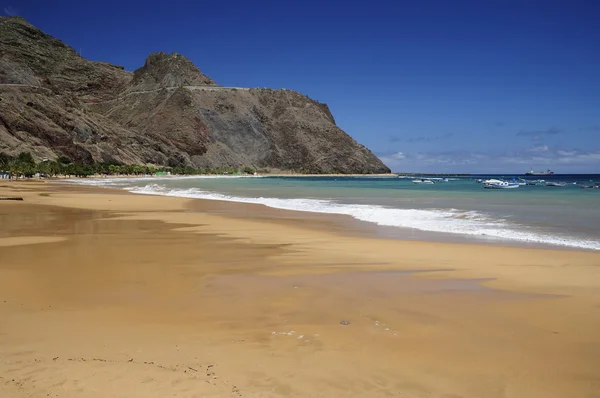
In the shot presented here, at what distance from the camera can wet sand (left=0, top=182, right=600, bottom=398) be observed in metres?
4.55

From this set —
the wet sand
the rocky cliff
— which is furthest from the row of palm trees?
the wet sand

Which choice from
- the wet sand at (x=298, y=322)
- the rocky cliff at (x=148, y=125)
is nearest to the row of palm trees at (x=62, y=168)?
the rocky cliff at (x=148, y=125)

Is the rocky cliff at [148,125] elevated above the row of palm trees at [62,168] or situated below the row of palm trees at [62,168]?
above

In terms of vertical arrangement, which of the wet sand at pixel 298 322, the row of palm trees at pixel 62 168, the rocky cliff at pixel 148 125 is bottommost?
the wet sand at pixel 298 322

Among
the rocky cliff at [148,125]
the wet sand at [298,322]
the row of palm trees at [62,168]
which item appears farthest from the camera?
the rocky cliff at [148,125]

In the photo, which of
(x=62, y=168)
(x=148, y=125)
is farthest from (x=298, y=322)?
(x=148, y=125)

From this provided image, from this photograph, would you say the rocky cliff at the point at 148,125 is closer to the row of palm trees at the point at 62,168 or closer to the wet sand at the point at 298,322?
the row of palm trees at the point at 62,168

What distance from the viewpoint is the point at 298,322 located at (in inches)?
251

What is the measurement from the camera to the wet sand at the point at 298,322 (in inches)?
179

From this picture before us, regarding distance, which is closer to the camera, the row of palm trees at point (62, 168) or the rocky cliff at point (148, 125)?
the row of palm trees at point (62, 168)

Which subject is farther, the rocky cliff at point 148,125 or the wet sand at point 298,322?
the rocky cliff at point 148,125

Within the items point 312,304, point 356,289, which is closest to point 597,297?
point 356,289

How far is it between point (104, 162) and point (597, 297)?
396 ft

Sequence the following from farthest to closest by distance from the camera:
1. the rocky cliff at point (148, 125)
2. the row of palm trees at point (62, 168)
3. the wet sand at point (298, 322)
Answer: the rocky cliff at point (148, 125), the row of palm trees at point (62, 168), the wet sand at point (298, 322)
